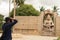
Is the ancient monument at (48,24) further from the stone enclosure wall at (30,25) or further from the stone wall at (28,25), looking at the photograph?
the stone wall at (28,25)

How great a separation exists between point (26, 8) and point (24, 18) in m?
8.65

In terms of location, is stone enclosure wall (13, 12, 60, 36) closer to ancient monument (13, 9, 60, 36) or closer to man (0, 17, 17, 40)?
ancient monument (13, 9, 60, 36)

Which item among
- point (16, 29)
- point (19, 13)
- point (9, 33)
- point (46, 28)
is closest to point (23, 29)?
point (16, 29)

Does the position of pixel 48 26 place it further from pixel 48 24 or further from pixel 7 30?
pixel 7 30

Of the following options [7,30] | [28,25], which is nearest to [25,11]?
[28,25]

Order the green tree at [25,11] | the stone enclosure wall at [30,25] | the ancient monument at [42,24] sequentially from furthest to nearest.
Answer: the green tree at [25,11] → the stone enclosure wall at [30,25] → the ancient monument at [42,24]

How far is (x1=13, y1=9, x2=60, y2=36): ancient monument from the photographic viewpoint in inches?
1088

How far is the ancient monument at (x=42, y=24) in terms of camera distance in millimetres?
27625

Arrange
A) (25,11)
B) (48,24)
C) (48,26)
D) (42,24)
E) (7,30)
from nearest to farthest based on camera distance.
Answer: (7,30), (48,26), (48,24), (42,24), (25,11)

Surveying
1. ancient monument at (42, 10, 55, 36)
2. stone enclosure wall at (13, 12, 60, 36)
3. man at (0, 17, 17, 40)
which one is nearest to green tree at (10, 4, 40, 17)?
stone enclosure wall at (13, 12, 60, 36)

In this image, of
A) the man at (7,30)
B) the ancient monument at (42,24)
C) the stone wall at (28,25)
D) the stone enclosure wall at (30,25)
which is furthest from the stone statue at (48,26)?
the man at (7,30)

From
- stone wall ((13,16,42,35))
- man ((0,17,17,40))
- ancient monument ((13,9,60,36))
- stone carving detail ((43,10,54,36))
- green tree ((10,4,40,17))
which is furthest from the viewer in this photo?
green tree ((10,4,40,17))

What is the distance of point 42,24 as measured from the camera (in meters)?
28.1

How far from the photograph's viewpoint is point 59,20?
2830 centimetres
